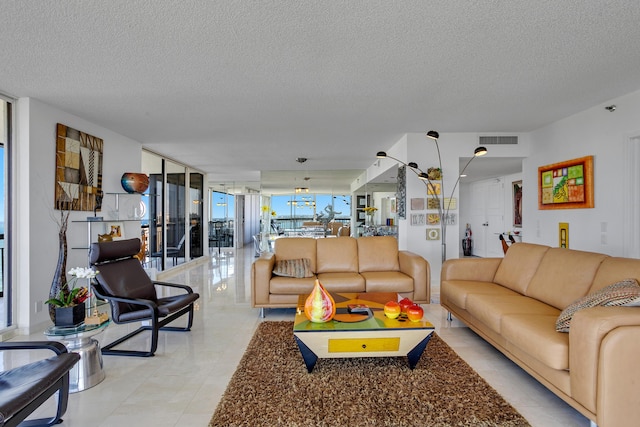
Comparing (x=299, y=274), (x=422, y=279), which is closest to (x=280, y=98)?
(x=299, y=274)

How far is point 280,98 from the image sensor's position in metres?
3.76

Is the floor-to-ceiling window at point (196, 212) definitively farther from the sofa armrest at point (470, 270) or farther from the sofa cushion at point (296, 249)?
the sofa armrest at point (470, 270)

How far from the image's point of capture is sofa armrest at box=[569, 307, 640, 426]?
64.9 inches

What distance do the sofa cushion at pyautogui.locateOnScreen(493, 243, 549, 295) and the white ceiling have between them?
5.57 ft

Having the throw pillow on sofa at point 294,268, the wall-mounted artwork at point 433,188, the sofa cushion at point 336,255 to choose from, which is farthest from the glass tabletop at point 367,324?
the wall-mounted artwork at point 433,188

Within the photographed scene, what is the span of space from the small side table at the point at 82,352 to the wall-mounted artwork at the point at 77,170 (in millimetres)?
2275

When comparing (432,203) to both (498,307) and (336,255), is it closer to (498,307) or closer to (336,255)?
(336,255)

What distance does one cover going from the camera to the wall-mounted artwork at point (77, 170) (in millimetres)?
4066

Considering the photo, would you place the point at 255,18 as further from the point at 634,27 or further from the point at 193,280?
the point at 193,280

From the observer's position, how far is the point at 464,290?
330cm

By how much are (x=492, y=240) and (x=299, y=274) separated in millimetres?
6651

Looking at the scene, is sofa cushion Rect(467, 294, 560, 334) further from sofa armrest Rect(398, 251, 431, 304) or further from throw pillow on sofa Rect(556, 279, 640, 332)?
sofa armrest Rect(398, 251, 431, 304)

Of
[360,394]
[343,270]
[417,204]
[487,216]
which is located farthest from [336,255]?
[487,216]

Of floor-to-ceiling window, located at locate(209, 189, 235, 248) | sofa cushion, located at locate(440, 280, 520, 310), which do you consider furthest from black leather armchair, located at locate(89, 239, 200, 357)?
floor-to-ceiling window, located at locate(209, 189, 235, 248)
